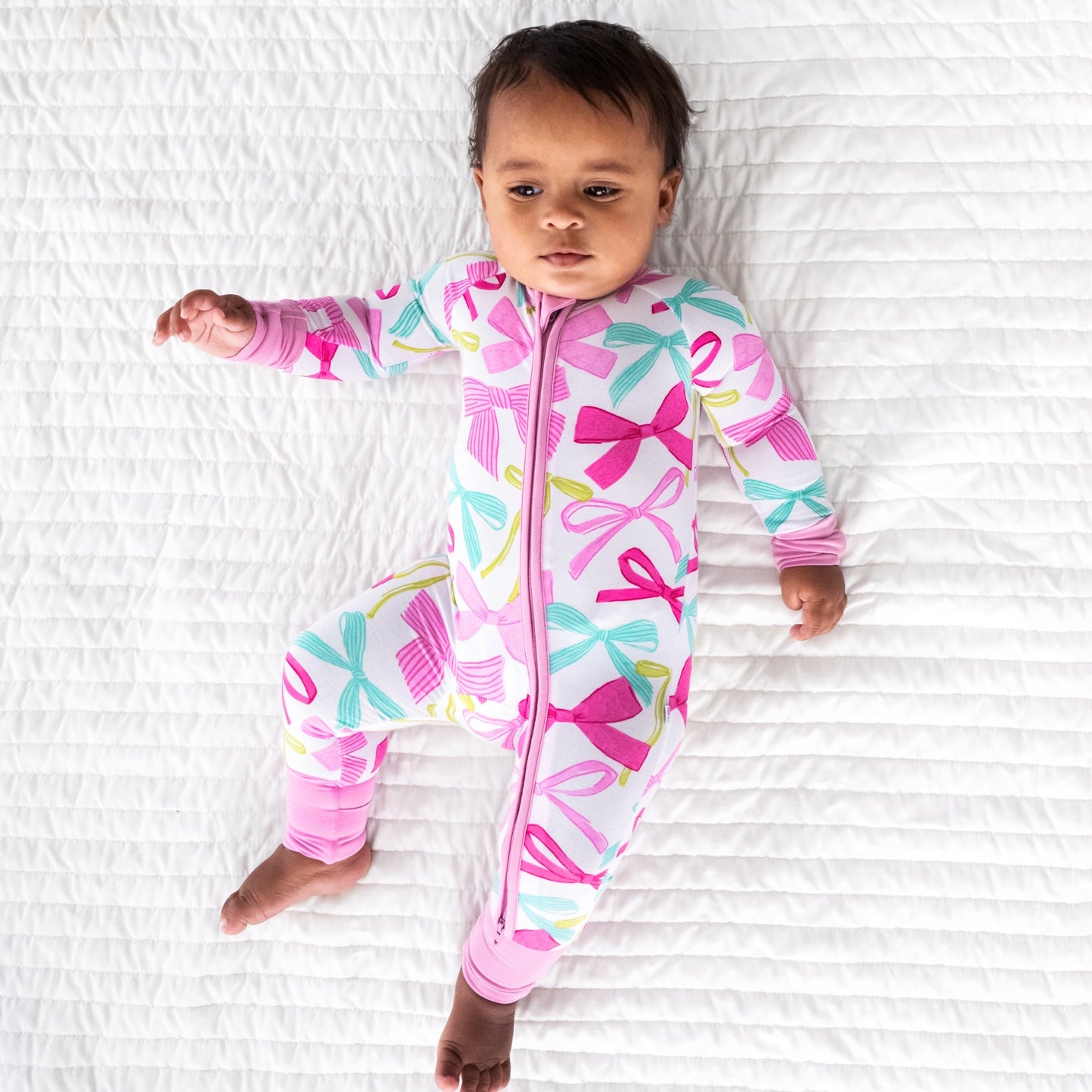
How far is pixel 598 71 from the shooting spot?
985 mm

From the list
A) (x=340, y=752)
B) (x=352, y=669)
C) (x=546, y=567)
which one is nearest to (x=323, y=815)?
(x=340, y=752)

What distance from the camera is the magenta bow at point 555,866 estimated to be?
1.00 m

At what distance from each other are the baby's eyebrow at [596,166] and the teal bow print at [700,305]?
0.50 feet

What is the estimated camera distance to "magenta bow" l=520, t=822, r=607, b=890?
3.27 ft

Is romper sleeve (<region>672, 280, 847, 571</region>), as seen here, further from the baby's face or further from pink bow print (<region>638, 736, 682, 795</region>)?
pink bow print (<region>638, 736, 682, 795</region>)

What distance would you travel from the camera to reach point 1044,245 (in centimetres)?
115

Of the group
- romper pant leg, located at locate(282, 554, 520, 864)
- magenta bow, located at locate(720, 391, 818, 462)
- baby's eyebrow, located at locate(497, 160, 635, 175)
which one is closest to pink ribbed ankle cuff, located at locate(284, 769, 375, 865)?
romper pant leg, located at locate(282, 554, 520, 864)

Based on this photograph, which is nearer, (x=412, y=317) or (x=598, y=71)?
(x=598, y=71)

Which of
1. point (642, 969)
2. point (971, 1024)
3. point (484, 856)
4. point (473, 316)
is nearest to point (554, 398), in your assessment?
point (473, 316)

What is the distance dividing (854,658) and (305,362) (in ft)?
2.44

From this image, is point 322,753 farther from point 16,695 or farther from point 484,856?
point 16,695

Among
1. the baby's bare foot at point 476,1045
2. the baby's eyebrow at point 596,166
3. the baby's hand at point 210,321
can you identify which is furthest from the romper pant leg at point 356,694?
the baby's eyebrow at point 596,166

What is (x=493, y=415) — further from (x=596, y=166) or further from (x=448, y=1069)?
(x=448, y=1069)

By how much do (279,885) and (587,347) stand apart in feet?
2.36
